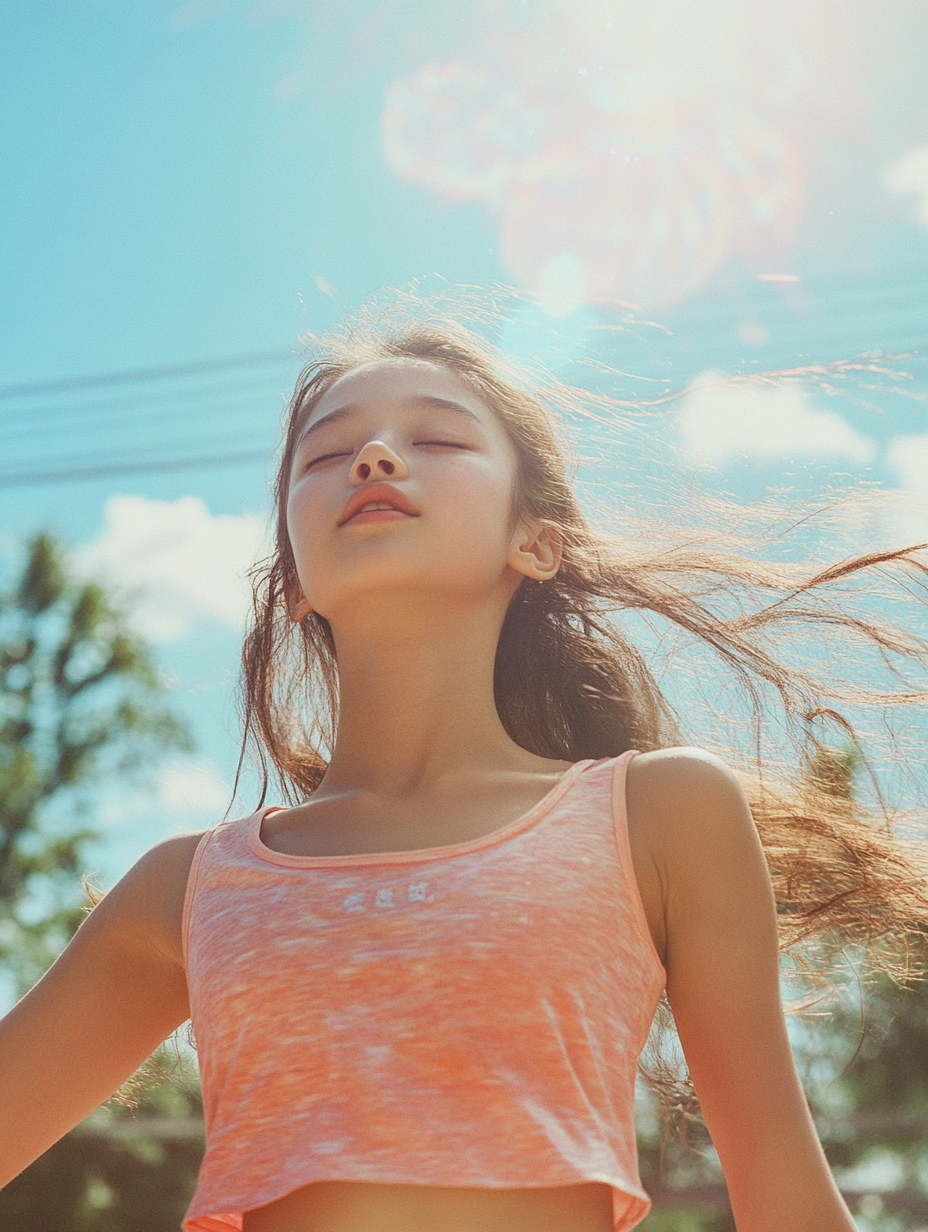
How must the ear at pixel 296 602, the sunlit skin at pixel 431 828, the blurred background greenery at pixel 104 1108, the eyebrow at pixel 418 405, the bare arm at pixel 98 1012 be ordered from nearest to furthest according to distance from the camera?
the sunlit skin at pixel 431 828
the bare arm at pixel 98 1012
the eyebrow at pixel 418 405
the ear at pixel 296 602
the blurred background greenery at pixel 104 1108

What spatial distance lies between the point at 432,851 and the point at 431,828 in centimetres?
9

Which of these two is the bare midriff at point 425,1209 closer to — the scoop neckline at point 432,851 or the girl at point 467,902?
the girl at point 467,902

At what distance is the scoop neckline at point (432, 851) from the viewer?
165 cm

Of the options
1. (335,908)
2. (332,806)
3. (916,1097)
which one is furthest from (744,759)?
(916,1097)

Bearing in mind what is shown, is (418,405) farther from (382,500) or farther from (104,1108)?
(104,1108)

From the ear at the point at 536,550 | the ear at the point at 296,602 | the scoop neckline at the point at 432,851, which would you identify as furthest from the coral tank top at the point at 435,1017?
the ear at the point at 296,602

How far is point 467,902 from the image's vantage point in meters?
1.56

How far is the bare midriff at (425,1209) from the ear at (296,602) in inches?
45.8

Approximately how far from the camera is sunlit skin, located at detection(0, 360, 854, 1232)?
4.96 ft

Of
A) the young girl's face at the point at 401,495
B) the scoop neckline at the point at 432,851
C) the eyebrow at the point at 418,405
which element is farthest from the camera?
the eyebrow at the point at 418,405

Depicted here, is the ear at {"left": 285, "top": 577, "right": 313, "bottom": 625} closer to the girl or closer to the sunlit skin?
the girl

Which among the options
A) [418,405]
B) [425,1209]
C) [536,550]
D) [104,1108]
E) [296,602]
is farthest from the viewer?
[104,1108]

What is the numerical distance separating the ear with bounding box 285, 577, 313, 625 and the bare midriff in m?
1.16

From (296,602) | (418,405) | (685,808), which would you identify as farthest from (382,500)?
(685,808)
